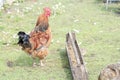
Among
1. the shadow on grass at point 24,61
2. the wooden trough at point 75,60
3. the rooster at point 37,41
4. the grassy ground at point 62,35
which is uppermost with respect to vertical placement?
the rooster at point 37,41

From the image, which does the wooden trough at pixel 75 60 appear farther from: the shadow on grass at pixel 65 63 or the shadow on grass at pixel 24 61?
the shadow on grass at pixel 24 61

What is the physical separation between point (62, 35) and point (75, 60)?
7.30 ft

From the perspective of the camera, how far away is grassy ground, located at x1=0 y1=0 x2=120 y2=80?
6422mm

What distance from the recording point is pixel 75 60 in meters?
6.32

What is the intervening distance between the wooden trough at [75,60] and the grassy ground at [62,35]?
213mm

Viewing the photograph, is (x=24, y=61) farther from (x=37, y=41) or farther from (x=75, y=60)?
(x=75, y=60)

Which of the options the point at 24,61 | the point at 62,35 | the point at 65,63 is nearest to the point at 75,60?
the point at 65,63

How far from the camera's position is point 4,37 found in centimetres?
820

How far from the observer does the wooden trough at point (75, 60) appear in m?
5.68

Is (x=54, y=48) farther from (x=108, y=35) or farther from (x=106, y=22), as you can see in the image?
(x=106, y=22)

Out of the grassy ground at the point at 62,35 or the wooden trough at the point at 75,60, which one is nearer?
the wooden trough at the point at 75,60

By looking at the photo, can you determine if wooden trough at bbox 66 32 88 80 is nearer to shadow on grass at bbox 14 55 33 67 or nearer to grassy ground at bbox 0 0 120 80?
grassy ground at bbox 0 0 120 80

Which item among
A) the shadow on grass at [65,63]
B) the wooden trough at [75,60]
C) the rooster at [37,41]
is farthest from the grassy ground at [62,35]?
the rooster at [37,41]

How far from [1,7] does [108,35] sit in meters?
3.59
